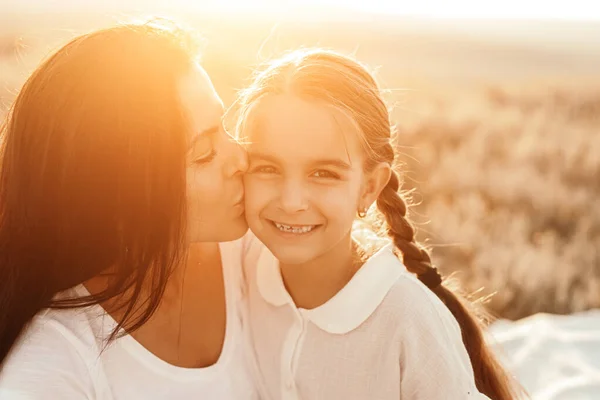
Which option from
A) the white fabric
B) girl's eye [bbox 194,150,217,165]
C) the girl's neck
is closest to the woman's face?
girl's eye [bbox 194,150,217,165]

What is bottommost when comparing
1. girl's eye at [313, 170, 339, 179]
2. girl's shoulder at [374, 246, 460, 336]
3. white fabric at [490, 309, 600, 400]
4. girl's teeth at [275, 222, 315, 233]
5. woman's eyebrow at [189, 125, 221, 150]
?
white fabric at [490, 309, 600, 400]

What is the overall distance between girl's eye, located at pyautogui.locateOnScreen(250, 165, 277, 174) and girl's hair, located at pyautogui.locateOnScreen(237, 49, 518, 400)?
0.54 ft

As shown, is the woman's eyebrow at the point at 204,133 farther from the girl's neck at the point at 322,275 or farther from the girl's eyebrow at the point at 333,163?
the girl's neck at the point at 322,275

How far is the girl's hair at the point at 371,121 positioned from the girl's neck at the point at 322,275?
0.24 metres

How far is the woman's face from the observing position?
2.11m

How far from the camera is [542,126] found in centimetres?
1073

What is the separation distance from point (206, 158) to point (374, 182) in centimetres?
56

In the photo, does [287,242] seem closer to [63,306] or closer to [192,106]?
[192,106]

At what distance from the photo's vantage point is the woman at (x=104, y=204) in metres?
1.97

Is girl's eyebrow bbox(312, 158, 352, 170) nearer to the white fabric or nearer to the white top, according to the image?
the white top

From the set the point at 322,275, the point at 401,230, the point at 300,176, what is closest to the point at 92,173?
the point at 300,176

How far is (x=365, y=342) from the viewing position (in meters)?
2.27

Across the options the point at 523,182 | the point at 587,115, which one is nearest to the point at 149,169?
the point at 523,182

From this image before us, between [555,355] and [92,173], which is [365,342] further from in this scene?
[555,355]
